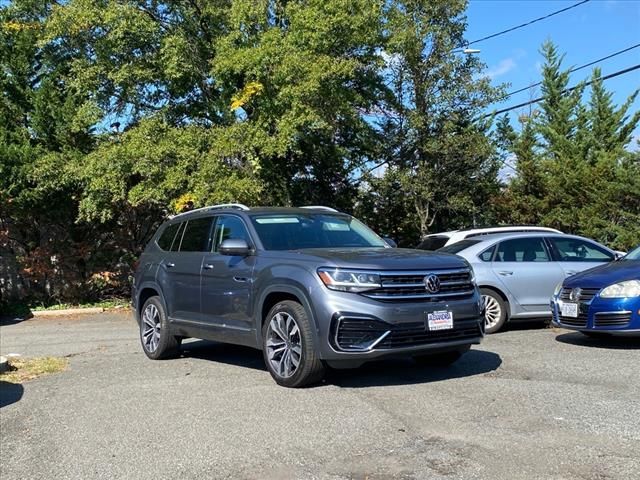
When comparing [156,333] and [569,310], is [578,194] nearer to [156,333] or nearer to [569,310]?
[569,310]

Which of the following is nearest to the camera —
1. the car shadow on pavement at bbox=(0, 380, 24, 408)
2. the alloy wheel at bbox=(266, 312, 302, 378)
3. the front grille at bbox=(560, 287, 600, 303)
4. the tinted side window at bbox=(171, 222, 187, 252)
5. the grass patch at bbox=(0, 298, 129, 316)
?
the alloy wheel at bbox=(266, 312, 302, 378)

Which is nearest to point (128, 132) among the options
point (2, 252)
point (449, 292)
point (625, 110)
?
point (2, 252)

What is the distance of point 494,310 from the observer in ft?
34.7

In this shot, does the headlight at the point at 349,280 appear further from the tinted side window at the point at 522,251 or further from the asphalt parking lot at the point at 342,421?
the tinted side window at the point at 522,251

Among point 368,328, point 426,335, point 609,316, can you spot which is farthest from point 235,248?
point 609,316

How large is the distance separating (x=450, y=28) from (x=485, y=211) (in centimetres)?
483

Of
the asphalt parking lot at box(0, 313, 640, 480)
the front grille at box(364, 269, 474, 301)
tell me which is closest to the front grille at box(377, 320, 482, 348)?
the front grille at box(364, 269, 474, 301)

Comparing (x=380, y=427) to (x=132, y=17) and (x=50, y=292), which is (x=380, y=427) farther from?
(x=50, y=292)

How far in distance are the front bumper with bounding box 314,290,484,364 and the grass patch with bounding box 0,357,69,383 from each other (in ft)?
13.7

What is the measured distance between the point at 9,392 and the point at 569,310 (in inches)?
269

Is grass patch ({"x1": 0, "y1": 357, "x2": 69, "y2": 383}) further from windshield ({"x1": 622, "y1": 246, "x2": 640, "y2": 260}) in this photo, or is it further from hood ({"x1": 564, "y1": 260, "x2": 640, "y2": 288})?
windshield ({"x1": 622, "y1": 246, "x2": 640, "y2": 260})

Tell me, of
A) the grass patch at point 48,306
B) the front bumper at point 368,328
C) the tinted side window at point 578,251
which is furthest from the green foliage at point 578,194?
the front bumper at point 368,328

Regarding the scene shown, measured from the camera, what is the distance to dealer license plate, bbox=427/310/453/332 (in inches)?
257

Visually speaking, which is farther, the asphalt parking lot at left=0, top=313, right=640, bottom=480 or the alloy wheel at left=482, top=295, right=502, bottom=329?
the alloy wheel at left=482, top=295, right=502, bottom=329
